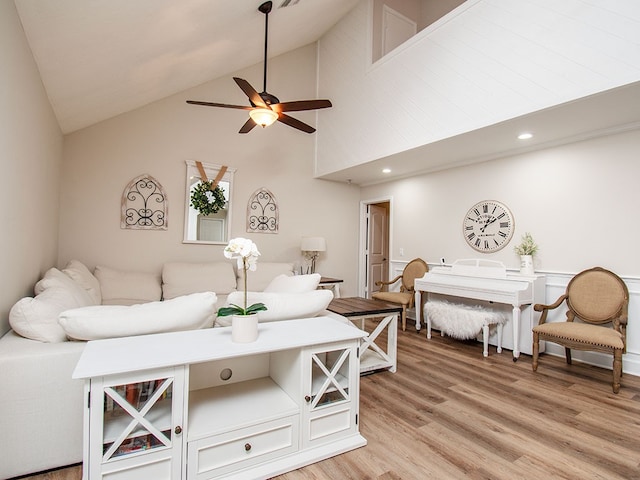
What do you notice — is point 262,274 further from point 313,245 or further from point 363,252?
point 363,252

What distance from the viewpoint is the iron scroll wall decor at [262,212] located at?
5.18m

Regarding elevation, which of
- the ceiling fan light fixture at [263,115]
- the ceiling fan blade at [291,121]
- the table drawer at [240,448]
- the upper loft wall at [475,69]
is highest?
the upper loft wall at [475,69]

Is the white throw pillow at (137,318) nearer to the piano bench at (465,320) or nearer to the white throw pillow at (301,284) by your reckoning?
the white throw pillow at (301,284)

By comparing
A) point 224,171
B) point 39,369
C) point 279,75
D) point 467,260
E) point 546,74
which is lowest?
point 39,369

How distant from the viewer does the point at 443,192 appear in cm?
482

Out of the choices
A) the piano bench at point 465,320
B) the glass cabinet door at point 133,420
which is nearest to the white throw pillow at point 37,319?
the glass cabinet door at point 133,420

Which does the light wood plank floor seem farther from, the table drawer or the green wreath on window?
the green wreath on window

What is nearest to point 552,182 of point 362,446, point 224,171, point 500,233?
point 500,233

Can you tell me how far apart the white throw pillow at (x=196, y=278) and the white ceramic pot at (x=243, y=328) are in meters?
2.78

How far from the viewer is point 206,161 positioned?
4.84 meters

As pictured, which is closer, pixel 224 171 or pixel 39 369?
pixel 39 369

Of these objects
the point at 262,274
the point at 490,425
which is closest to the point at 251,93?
the point at 262,274

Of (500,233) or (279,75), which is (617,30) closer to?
(500,233)

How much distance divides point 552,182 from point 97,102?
16.4ft
